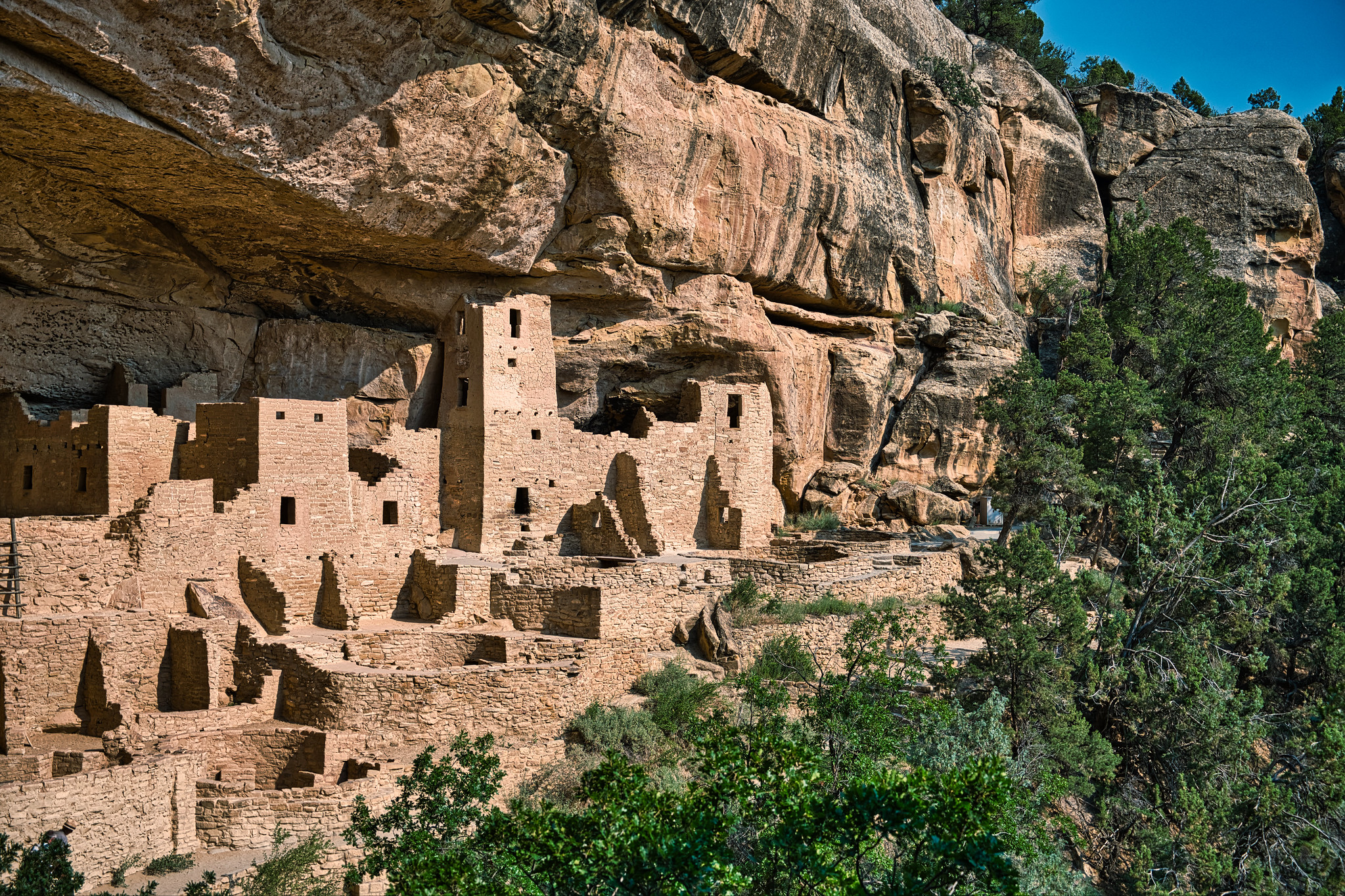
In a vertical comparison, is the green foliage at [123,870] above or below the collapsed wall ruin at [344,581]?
below

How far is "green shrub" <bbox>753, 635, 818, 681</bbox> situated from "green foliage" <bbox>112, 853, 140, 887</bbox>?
9485 millimetres

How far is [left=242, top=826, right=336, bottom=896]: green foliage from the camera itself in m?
12.9

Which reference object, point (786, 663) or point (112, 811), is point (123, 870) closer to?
point (112, 811)

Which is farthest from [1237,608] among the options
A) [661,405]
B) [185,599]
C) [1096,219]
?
[1096,219]

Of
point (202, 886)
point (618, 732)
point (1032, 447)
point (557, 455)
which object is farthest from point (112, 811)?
point (1032, 447)

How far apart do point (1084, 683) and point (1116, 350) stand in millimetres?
20530

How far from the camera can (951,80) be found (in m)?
35.8

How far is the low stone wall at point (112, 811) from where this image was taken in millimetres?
12766

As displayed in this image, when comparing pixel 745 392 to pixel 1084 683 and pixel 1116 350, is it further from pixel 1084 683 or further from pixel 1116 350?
pixel 1116 350

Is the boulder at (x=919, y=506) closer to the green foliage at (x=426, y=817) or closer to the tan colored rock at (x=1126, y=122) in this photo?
the green foliage at (x=426, y=817)

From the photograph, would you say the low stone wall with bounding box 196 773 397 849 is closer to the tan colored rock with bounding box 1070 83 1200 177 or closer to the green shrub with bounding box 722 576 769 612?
the green shrub with bounding box 722 576 769 612

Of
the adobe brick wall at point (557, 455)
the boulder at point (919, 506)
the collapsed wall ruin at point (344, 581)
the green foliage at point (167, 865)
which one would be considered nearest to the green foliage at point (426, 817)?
the collapsed wall ruin at point (344, 581)

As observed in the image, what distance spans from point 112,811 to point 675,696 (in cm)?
789

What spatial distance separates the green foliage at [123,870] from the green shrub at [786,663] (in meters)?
9.48
